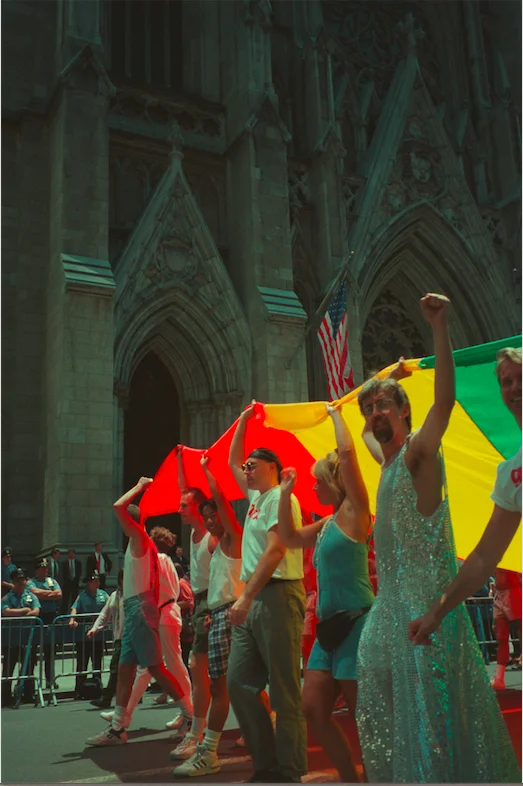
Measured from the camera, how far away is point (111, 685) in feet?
26.4

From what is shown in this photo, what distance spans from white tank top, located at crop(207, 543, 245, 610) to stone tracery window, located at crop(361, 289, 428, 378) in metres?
15.6

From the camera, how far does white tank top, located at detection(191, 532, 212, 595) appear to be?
19.6 feet

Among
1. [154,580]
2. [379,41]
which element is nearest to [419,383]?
[154,580]

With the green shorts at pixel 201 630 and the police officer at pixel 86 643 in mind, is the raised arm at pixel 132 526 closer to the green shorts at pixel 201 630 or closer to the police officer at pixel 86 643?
the green shorts at pixel 201 630

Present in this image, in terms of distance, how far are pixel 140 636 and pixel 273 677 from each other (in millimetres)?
2219

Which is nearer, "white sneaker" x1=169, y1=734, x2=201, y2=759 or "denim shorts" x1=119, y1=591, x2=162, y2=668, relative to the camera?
"white sneaker" x1=169, y1=734, x2=201, y2=759

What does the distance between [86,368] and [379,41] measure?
588 inches

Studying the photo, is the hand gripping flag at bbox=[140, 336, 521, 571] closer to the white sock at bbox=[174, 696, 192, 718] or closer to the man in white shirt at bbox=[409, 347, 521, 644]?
the man in white shirt at bbox=[409, 347, 521, 644]

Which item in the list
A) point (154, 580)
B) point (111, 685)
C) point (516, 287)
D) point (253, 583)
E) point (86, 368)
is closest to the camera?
point (253, 583)

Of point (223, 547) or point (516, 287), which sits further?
point (516, 287)

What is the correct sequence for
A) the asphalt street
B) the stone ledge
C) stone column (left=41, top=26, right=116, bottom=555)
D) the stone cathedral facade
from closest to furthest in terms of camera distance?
the asphalt street, stone column (left=41, top=26, right=116, bottom=555), the stone ledge, the stone cathedral facade

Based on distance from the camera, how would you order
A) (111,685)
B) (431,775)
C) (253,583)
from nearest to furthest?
(431,775) → (253,583) → (111,685)

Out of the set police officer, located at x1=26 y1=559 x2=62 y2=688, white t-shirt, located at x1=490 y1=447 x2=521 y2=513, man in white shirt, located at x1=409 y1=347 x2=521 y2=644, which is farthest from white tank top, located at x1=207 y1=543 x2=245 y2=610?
police officer, located at x1=26 y1=559 x2=62 y2=688

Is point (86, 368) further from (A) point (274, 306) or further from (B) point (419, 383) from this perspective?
(B) point (419, 383)
